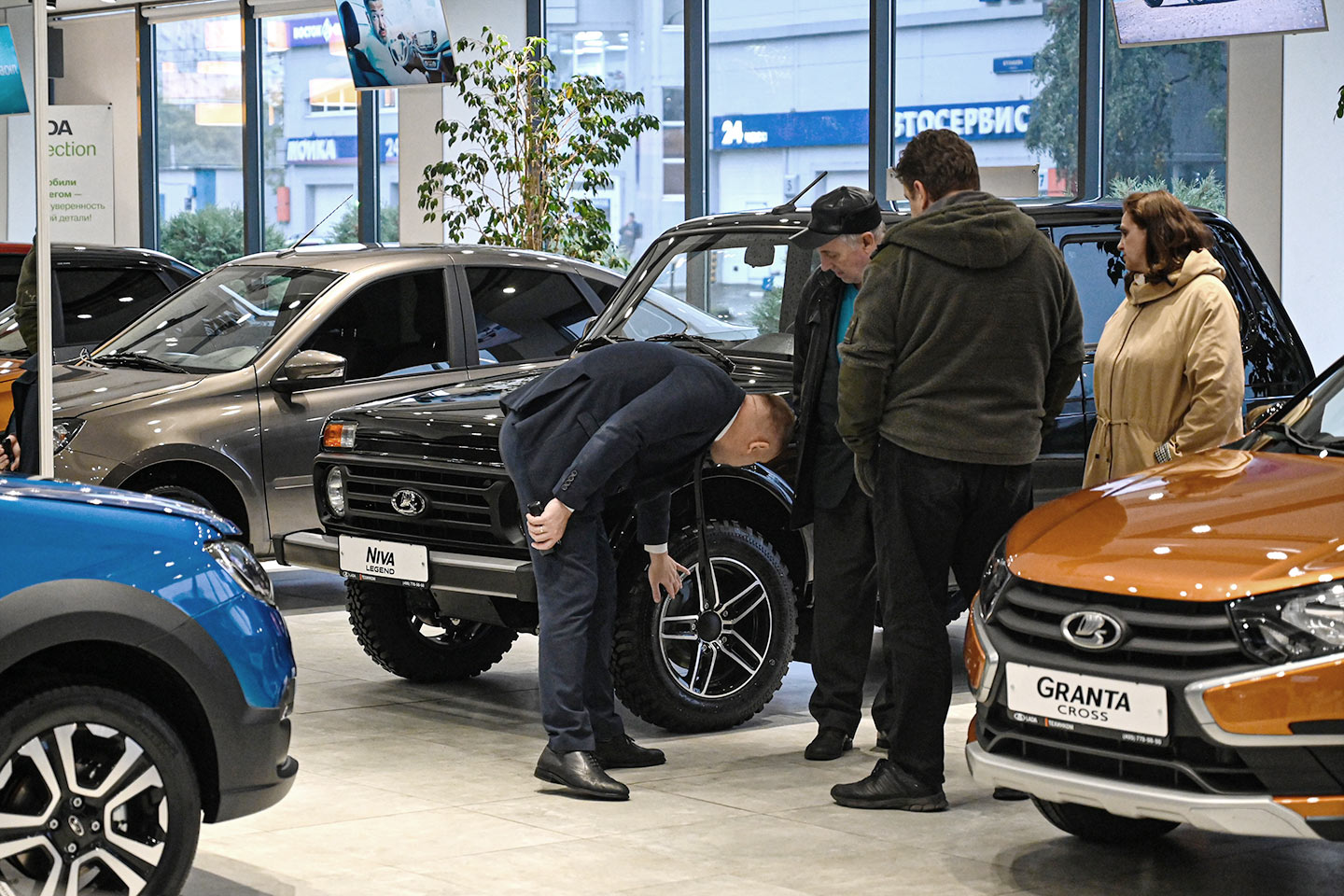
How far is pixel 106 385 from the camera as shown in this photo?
25.8ft

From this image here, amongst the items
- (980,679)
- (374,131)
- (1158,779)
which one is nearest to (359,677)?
(980,679)

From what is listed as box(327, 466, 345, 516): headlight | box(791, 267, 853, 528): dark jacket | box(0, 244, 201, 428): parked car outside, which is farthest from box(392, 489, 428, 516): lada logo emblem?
box(0, 244, 201, 428): parked car outside

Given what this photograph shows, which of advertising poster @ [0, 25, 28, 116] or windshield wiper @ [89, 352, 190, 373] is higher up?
advertising poster @ [0, 25, 28, 116]

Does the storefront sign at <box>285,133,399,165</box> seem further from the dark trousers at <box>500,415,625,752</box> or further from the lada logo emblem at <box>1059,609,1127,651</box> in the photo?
the lada logo emblem at <box>1059,609,1127,651</box>

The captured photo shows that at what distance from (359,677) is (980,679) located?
365 cm

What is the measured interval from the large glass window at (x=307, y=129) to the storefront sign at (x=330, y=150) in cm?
1

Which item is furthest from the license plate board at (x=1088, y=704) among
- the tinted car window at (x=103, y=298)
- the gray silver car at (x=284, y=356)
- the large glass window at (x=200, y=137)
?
the large glass window at (x=200, y=137)

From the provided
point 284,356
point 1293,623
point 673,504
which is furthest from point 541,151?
point 1293,623

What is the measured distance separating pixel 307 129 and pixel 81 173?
263 cm

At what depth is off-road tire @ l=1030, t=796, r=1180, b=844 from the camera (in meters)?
4.48

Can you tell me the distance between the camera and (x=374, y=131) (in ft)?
60.6

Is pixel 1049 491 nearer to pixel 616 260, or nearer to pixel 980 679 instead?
pixel 980 679

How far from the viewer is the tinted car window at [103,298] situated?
32.7 feet

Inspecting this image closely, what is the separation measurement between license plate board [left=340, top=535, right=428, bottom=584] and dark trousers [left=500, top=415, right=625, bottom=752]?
77 centimetres
